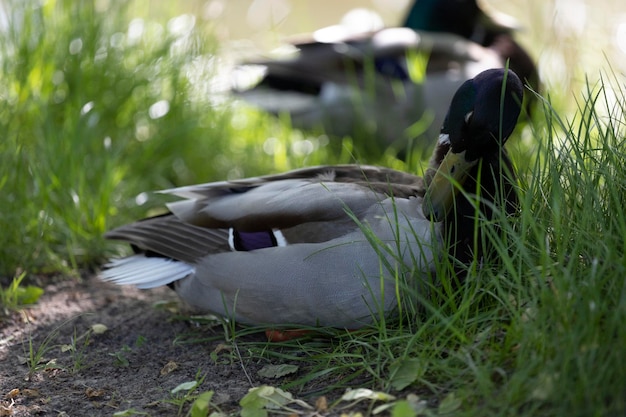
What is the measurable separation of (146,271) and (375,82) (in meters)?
2.61

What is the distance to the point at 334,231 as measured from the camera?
2992mm

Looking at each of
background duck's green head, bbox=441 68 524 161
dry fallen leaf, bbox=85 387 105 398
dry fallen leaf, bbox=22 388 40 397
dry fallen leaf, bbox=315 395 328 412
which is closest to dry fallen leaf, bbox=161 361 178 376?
dry fallen leaf, bbox=85 387 105 398

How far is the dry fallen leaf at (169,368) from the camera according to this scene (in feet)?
9.60

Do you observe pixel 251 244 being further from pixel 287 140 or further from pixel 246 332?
pixel 287 140

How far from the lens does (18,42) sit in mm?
4398

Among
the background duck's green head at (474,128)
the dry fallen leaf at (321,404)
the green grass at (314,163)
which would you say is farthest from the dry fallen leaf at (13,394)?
the background duck's green head at (474,128)

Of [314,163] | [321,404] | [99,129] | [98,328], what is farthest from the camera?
[314,163]

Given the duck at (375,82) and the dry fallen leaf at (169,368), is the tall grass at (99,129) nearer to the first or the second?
the duck at (375,82)

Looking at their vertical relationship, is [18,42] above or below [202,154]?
above

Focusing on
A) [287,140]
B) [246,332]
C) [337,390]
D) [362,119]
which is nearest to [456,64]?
[362,119]

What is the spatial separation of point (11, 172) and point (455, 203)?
7.00 feet

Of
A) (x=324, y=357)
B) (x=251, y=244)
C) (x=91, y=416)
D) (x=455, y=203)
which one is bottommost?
(x=91, y=416)

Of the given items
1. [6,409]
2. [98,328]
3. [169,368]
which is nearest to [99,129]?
[98,328]

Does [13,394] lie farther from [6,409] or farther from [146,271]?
[146,271]
